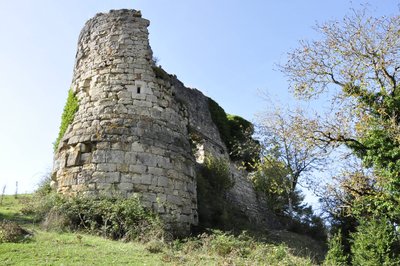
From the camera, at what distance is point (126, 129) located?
986cm

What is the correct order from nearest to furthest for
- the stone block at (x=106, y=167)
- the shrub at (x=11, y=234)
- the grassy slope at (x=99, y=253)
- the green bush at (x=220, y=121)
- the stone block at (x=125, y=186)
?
the grassy slope at (x=99, y=253) < the shrub at (x=11, y=234) < the stone block at (x=125, y=186) < the stone block at (x=106, y=167) < the green bush at (x=220, y=121)

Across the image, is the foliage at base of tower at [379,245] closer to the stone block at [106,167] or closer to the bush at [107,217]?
the bush at [107,217]

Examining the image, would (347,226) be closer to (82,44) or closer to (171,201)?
(171,201)

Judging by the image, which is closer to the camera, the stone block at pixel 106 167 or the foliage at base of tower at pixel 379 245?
the stone block at pixel 106 167

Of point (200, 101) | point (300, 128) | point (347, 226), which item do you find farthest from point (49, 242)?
point (347, 226)

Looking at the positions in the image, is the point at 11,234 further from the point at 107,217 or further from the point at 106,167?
the point at 106,167

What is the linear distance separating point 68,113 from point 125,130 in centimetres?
209

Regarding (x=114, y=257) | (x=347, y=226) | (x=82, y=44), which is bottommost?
(x=114, y=257)

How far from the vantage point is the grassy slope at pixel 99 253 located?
621 cm

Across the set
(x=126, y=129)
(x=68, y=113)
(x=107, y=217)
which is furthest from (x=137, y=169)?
(x=68, y=113)

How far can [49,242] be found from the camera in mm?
7145

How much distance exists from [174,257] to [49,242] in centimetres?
220

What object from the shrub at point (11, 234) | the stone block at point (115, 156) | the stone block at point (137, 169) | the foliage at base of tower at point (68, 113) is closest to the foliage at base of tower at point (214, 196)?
the stone block at point (137, 169)

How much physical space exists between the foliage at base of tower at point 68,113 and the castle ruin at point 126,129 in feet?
0.53
